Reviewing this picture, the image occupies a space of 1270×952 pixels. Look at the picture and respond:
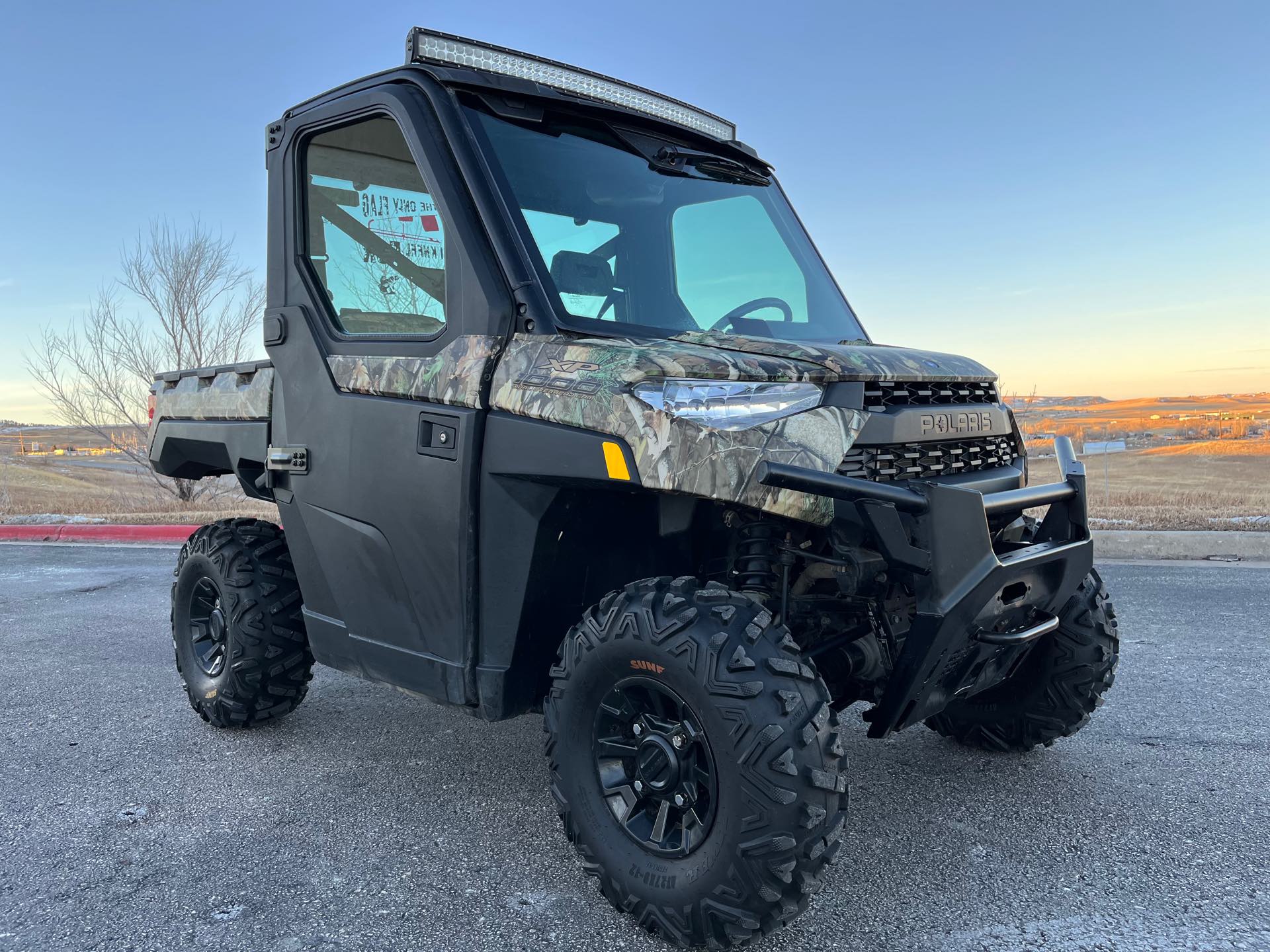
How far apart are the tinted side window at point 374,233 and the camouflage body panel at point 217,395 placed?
1.96 ft

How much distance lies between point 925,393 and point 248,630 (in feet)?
9.30

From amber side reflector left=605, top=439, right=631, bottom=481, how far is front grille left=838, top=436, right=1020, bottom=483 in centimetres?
56

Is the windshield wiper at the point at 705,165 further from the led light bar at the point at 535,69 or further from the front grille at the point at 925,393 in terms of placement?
the front grille at the point at 925,393

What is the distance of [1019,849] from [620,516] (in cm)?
161

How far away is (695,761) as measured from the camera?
2.50 meters

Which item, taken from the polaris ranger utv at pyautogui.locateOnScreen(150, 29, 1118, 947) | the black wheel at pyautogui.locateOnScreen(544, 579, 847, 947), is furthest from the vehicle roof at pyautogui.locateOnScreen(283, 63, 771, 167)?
the black wheel at pyautogui.locateOnScreen(544, 579, 847, 947)

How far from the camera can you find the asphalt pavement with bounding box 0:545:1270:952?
2.56m

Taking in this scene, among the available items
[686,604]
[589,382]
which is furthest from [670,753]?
[589,382]

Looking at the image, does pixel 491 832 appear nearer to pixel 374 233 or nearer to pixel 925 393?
pixel 925 393

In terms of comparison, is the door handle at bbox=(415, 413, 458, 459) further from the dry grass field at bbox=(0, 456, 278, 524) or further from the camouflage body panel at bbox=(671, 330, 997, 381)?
the dry grass field at bbox=(0, 456, 278, 524)

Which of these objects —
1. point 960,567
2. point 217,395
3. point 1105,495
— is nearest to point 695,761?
point 960,567

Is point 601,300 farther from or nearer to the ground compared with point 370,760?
farther from the ground

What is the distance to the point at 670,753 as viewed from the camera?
2.48m

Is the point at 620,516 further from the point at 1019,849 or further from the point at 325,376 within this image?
the point at 1019,849
